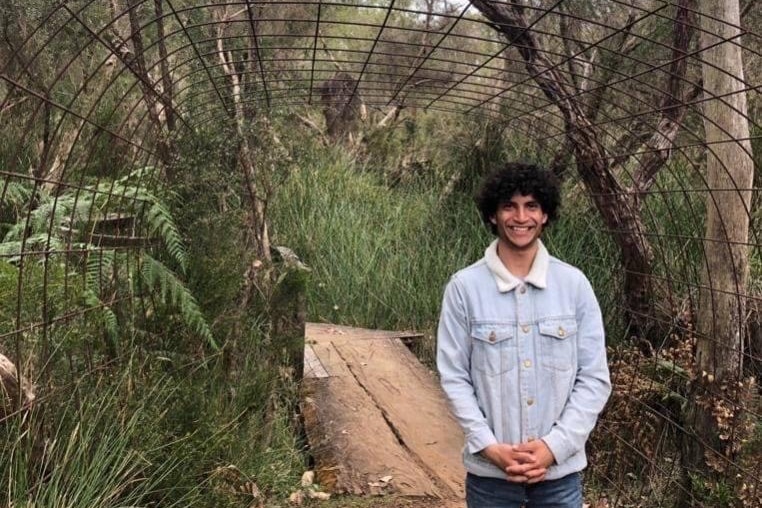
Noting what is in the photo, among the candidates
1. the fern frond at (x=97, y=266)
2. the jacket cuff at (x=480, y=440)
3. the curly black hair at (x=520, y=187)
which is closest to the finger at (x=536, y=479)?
the jacket cuff at (x=480, y=440)

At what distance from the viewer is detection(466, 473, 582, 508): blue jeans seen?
2062 millimetres

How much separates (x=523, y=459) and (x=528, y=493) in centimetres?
19

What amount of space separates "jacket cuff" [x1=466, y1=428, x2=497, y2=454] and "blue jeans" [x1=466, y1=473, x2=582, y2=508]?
139 millimetres

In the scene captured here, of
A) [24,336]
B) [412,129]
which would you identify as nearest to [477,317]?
[24,336]

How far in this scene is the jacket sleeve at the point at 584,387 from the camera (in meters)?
2.03

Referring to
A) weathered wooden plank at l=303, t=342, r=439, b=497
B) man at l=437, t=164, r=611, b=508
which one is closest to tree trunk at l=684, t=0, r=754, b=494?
weathered wooden plank at l=303, t=342, r=439, b=497

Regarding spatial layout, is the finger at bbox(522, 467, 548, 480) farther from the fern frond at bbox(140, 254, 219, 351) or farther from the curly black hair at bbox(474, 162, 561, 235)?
the fern frond at bbox(140, 254, 219, 351)

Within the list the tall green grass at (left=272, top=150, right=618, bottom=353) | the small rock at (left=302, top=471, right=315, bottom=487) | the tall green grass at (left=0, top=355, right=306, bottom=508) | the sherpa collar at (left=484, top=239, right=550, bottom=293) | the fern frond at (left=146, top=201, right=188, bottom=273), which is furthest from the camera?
the tall green grass at (left=272, top=150, right=618, bottom=353)

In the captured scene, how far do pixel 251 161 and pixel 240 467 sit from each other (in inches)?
84.2

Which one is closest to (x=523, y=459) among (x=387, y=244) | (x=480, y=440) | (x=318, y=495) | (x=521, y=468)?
(x=521, y=468)

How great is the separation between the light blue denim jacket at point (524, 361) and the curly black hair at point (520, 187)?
186 millimetres

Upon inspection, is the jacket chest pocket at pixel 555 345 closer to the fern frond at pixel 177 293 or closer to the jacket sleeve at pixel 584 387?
the jacket sleeve at pixel 584 387

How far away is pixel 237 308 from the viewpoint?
438cm

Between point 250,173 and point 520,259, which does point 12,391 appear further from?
A: point 250,173
